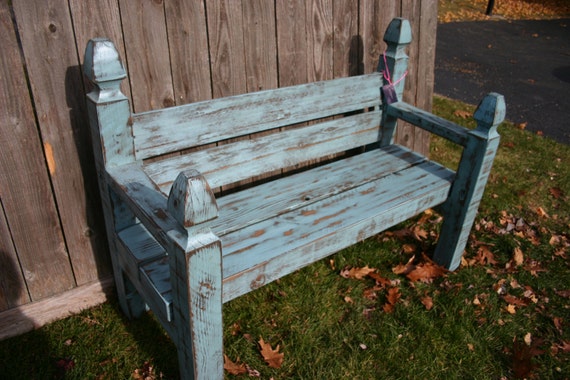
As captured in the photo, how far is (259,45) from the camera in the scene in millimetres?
3074

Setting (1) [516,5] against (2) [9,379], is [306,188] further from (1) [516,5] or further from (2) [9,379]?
(1) [516,5]

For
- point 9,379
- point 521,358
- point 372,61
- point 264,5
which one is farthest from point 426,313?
point 9,379

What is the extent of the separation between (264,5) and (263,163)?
36.9 inches

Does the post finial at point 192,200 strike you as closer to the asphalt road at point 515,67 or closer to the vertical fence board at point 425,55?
the vertical fence board at point 425,55

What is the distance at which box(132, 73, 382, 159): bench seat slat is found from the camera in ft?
8.25

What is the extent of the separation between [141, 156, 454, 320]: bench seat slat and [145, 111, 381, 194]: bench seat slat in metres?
0.43

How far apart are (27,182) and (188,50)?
110 cm

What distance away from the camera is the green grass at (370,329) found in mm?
2721

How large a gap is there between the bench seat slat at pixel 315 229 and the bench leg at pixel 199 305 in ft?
0.55

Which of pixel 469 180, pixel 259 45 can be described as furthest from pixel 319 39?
pixel 469 180

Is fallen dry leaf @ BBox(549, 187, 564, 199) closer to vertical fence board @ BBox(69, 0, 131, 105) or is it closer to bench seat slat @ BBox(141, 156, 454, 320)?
bench seat slat @ BBox(141, 156, 454, 320)

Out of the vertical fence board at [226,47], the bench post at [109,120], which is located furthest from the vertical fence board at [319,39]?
the bench post at [109,120]

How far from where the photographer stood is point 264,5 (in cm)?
300

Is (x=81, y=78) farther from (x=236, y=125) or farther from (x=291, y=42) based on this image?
(x=291, y=42)
